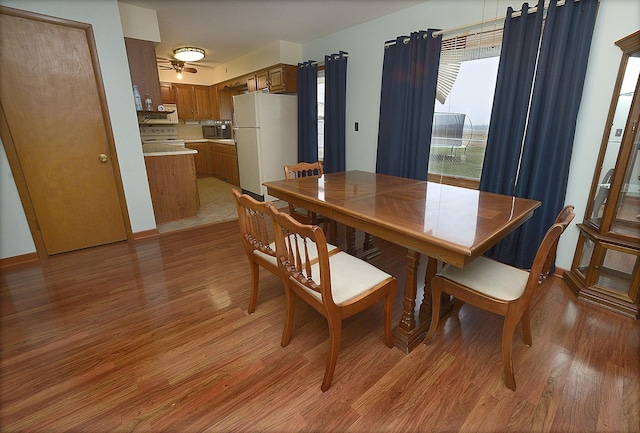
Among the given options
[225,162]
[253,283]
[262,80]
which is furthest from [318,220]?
[225,162]

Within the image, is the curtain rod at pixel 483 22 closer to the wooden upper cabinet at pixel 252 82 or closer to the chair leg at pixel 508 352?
the chair leg at pixel 508 352

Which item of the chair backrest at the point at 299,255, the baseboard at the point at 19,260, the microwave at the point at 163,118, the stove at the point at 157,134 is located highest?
the microwave at the point at 163,118

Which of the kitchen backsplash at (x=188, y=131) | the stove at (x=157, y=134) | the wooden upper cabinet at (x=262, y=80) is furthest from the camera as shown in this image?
the kitchen backsplash at (x=188, y=131)

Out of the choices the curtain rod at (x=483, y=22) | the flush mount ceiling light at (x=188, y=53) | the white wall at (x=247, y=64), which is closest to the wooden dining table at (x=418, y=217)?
the curtain rod at (x=483, y=22)

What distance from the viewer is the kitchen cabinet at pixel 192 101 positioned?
6289 mm

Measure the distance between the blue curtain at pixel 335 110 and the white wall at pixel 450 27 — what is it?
10 cm

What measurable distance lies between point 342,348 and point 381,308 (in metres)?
0.49

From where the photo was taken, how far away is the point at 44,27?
7.99ft

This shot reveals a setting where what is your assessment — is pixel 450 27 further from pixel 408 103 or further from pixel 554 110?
pixel 554 110

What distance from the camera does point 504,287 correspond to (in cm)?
142

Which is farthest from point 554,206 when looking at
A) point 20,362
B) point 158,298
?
point 20,362

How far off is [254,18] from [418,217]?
3318 mm

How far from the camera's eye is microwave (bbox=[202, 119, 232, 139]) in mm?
6461

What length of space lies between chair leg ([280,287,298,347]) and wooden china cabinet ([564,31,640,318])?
2.13m
